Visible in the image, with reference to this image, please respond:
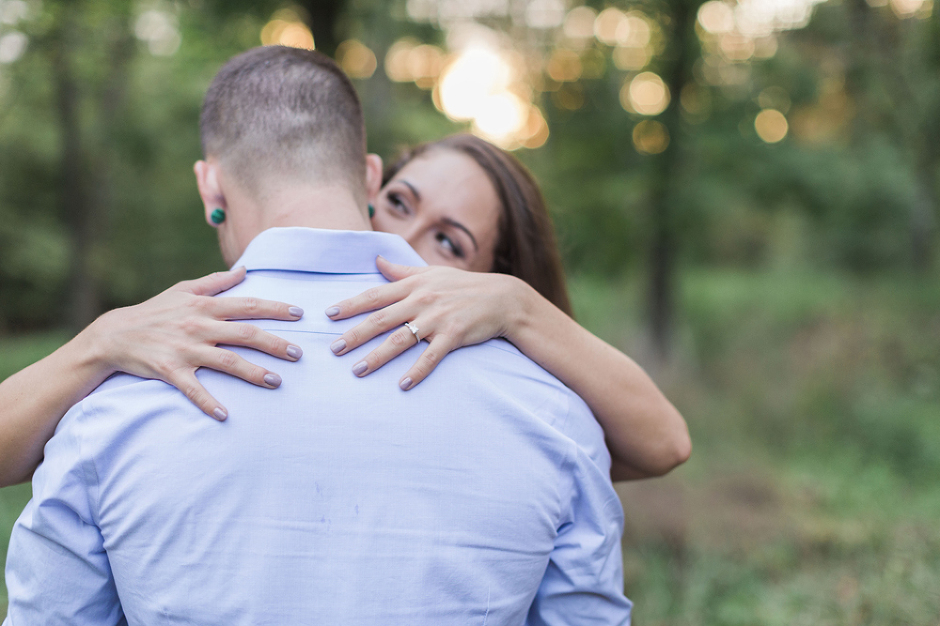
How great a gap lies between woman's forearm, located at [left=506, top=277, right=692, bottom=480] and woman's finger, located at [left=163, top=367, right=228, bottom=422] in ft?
2.15

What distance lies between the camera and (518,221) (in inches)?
94.7

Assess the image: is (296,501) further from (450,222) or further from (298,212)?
(450,222)

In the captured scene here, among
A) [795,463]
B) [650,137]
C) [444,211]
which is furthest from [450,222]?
[650,137]

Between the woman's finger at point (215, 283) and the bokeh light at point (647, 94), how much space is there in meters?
9.97

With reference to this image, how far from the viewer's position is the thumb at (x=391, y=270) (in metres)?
1.46

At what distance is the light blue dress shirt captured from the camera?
3.90 ft

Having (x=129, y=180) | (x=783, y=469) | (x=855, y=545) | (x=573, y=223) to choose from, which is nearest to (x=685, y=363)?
(x=573, y=223)

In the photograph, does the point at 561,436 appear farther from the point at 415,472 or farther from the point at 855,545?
the point at 855,545

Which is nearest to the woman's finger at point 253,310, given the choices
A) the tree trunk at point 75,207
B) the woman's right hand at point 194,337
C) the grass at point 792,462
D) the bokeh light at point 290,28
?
the woman's right hand at point 194,337

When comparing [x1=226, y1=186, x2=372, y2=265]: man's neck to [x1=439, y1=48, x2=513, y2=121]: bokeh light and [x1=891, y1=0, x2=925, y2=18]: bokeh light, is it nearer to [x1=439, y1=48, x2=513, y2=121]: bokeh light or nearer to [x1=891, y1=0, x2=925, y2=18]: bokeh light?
[x1=891, y1=0, x2=925, y2=18]: bokeh light

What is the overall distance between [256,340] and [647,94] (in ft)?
36.3

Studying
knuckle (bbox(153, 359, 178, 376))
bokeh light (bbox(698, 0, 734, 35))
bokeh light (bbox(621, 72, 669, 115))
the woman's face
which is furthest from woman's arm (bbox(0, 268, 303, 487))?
bokeh light (bbox(698, 0, 734, 35))

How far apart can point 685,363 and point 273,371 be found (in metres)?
10.9

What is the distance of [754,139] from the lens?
1019 centimetres
